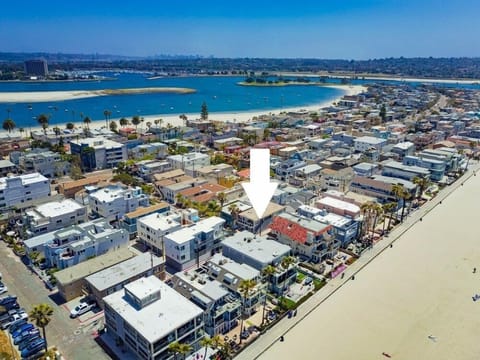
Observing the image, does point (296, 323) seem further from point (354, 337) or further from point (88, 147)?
point (88, 147)

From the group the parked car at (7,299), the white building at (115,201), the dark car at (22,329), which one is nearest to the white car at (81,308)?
the dark car at (22,329)

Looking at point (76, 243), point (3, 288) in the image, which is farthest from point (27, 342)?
point (76, 243)

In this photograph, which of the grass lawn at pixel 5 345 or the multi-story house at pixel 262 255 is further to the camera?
the multi-story house at pixel 262 255

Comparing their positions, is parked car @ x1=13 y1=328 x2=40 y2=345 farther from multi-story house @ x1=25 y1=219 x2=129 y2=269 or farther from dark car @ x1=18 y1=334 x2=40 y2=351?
multi-story house @ x1=25 y1=219 x2=129 y2=269

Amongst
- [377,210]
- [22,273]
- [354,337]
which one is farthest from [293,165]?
[22,273]

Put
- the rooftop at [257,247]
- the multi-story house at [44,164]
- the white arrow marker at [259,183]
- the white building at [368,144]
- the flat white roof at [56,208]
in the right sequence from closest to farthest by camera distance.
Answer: the rooftop at [257,247] < the flat white roof at [56,208] < the white arrow marker at [259,183] < the multi-story house at [44,164] < the white building at [368,144]

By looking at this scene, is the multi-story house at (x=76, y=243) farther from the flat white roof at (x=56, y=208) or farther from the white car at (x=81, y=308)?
the white car at (x=81, y=308)

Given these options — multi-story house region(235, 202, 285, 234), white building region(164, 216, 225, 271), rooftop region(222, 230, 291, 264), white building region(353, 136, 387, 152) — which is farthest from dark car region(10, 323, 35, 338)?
white building region(353, 136, 387, 152)
